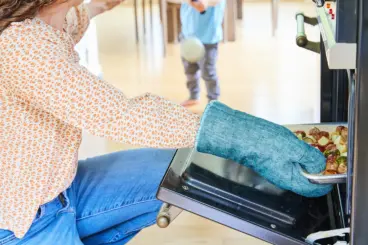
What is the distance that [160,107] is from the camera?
48.2 inches

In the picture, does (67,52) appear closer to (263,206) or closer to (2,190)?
(2,190)

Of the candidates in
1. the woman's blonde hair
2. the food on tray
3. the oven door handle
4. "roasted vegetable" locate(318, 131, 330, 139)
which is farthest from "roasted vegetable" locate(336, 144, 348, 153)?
the woman's blonde hair

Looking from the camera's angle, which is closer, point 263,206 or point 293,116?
point 263,206

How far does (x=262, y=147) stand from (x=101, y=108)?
279 millimetres

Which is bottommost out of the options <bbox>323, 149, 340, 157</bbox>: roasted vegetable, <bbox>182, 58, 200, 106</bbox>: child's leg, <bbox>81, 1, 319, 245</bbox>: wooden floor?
<bbox>81, 1, 319, 245</bbox>: wooden floor

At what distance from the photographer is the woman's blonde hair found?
49.0 inches

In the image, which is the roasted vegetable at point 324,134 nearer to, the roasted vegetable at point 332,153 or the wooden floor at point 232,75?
the roasted vegetable at point 332,153

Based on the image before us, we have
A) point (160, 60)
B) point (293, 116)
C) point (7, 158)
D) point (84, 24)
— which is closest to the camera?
point (7, 158)

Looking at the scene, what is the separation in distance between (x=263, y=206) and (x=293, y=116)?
Answer: 2.43 meters

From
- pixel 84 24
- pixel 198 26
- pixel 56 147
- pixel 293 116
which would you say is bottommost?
pixel 293 116

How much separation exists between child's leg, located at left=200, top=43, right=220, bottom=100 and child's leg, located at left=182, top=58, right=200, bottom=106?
50 millimetres

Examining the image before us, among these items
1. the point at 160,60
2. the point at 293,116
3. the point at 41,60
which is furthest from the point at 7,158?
the point at 160,60

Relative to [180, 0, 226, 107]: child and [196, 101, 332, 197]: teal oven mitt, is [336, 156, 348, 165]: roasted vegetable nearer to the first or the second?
[196, 101, 332, 197]: teal oven mitt

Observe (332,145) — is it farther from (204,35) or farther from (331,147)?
(204,35)
